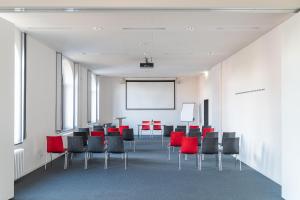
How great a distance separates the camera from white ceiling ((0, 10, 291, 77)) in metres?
6.27

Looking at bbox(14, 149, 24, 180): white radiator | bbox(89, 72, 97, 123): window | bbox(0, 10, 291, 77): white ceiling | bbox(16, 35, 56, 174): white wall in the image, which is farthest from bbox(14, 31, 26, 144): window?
bbox(89, 72, 97, 123): window

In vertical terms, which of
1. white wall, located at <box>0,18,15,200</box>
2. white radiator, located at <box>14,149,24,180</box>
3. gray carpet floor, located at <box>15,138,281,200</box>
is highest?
white wall, located at <box>0,18,15,200</box>

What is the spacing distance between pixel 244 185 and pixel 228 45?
4289 millimetres

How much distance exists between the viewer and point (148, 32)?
7.65 metres

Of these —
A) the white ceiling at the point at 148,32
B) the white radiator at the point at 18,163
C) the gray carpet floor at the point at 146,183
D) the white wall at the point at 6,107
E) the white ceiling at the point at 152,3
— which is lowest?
the gray carpet floor at the point at 146,183

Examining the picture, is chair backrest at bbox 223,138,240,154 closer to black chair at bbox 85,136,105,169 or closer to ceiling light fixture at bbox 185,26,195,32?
ceiling light fixture at bbox 185,26,195,32

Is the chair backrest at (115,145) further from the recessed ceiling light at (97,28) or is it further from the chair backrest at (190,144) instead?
the recessed ceiling light at (97,28)

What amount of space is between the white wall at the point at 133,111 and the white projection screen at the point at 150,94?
0.26m

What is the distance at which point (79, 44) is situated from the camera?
9164 mm

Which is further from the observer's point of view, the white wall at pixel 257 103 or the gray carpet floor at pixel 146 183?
the white wall at pixel 257 103

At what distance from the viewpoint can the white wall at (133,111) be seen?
61.9 feet

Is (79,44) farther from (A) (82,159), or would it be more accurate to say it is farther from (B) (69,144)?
(A) (82,159)

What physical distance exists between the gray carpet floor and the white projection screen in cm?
955

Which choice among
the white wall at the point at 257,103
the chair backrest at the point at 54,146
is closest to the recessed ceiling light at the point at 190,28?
the white wall at the point at 257,103
